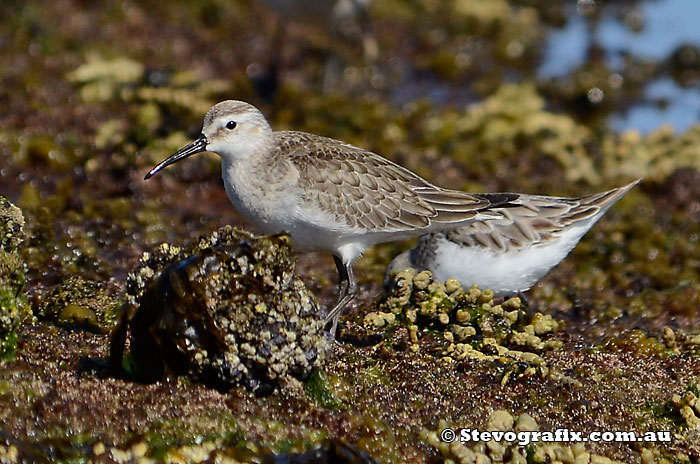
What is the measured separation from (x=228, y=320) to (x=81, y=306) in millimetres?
1744

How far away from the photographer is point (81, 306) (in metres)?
6.04

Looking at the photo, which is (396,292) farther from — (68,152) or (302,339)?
(68,152)

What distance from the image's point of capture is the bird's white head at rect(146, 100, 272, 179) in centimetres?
623

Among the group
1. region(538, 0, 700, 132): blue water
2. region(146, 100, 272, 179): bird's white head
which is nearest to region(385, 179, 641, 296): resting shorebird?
region(146, 100, 272, 179): bird's white head

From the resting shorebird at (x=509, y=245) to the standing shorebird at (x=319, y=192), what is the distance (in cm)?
55

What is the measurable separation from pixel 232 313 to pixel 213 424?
556 mm

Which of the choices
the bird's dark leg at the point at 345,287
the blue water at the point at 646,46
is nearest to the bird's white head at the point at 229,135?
the bird's dark leg at the point at 345,287

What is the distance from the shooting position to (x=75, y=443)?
4211 millimetres

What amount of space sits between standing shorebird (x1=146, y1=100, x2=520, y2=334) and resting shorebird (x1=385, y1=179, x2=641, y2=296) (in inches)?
21.7

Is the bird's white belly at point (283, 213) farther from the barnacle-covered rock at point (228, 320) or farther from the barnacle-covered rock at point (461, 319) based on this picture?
the barnacle-covered rock at point (228, 320)

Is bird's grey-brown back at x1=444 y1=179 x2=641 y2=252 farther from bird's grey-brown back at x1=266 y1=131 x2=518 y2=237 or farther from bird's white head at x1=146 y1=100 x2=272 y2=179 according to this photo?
bird's white head at x1=146 y1=100 x2=272 y2=179

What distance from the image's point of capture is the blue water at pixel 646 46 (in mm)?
12883

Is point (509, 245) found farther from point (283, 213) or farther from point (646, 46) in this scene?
point (646, 46)

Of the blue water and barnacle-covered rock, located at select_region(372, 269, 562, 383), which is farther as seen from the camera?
the blue water
